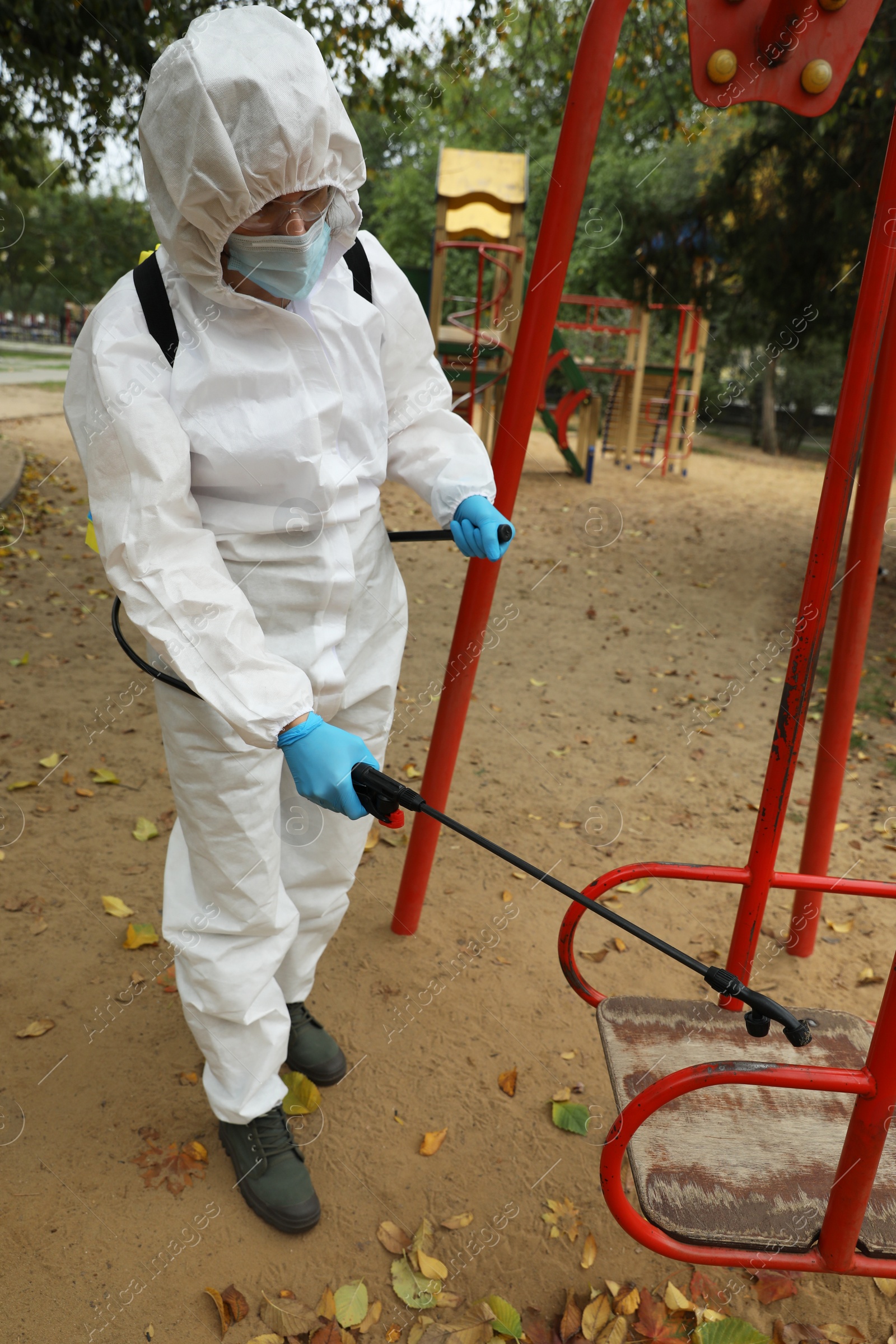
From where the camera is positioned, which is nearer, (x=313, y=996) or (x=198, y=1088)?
(x=198, y=1088)

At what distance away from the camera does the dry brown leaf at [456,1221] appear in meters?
1.95

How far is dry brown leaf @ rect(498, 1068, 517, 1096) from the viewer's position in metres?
2.31

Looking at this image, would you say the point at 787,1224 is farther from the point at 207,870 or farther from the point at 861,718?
the point at 861,718

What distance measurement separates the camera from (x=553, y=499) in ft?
33.7

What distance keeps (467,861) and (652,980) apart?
0.79 metres

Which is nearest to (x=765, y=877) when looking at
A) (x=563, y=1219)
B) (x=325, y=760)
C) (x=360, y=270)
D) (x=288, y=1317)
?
(x=563, y=1219)

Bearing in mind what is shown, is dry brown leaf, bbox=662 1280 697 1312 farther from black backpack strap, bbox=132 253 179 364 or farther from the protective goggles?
the protective goggles

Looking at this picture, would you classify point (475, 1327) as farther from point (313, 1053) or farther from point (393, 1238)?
point (313, 1053)

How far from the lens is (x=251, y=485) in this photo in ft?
5.22

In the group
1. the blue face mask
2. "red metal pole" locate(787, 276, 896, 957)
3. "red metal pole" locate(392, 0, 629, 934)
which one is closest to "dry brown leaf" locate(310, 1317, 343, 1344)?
"red metal pole" locate(392, 0, 629, 934)

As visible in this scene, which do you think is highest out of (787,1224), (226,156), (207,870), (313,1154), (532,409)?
(226,156)

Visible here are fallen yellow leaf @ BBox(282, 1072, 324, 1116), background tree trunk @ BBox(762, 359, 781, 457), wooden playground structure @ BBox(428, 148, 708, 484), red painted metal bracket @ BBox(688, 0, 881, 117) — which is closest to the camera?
red painted metal bracket @ BBox(688, 0, 881, 117)

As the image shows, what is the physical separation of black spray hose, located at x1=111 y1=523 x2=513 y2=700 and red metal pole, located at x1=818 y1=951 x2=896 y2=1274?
1009 mm

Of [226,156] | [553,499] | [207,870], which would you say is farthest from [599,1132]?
[553,499]
